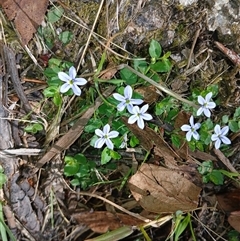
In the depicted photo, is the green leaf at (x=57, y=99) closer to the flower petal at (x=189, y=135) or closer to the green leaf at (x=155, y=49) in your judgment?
the green leaf at (x=155, y=49)

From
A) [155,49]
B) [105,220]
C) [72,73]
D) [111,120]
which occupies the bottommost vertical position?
[105,220]

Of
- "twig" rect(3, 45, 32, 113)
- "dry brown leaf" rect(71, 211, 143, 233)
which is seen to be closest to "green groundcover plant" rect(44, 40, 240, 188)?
"twig" rect(3, 45, 32, 113)

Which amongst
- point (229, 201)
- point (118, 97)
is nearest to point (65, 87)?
point (118, 97)

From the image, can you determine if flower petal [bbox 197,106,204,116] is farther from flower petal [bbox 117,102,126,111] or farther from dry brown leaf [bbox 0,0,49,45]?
dry brown leaf [bbox 0,0,49,45]

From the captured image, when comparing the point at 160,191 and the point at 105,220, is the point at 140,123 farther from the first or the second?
the point at 105,220

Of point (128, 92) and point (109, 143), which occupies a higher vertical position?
Answer: point (128, 92)

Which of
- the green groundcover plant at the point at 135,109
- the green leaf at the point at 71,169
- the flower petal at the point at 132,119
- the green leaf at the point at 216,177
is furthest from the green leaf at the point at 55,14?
the green leaf at the point at 216,177
